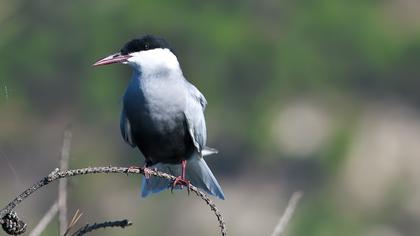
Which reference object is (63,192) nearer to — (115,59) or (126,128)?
(115,59)

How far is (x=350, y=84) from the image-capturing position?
9484 mm

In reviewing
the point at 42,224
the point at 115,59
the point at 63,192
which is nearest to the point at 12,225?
the point at 42,224

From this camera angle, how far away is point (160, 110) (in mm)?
3602

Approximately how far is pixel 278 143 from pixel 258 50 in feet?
3.00

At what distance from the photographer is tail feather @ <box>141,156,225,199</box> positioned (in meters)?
3.62

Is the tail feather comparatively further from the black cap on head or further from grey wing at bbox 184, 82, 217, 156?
the black cap on head

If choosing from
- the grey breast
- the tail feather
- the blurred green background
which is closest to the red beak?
the grey breast

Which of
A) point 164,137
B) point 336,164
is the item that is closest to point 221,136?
point 336,164

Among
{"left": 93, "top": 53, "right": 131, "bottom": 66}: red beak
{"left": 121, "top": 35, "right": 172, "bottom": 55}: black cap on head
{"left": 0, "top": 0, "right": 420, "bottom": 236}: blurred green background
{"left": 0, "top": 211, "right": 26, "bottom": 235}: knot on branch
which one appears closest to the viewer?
{"left": 0, "top": 211, "right": 26, "bottom": 235}: knot on branch

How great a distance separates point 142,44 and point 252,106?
18.4 feet

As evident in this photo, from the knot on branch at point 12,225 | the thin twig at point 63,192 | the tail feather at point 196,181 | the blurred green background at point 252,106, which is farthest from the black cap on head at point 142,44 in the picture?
the blurred green background at point 252,106

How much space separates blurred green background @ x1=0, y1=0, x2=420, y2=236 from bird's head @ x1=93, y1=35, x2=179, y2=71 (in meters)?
4.30

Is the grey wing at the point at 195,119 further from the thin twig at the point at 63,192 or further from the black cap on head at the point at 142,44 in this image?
the thin twig at the point at 63,192

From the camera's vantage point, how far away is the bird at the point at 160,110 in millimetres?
3592
